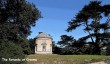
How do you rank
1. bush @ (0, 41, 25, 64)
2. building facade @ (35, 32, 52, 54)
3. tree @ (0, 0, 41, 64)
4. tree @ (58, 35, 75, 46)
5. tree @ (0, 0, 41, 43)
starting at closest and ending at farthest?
bush @ (0, 41, 25, 64) < tree @ (0, 0, 41, 64) < tree @ (0, 0, 41, 43) < tree @ (58, 35, 75, 46) < building facade @ (35, 32, 52, 54)

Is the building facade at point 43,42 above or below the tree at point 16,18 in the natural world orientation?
above

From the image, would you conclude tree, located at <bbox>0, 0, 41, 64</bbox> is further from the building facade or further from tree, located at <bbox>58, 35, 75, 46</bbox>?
the building facade

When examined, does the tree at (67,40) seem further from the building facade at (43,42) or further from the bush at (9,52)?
the building facade at (43,42)

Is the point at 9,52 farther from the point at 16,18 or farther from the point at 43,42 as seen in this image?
the point at 43,42

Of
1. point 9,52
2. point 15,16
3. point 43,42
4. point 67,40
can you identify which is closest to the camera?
point 9,52

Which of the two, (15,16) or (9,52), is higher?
(15,16)


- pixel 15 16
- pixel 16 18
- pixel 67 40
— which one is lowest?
pixel 67 40

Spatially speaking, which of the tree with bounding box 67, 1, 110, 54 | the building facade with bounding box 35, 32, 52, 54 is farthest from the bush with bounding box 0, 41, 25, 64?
the building facade with bounding box 35, 32, 52, 54

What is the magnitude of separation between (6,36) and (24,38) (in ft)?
11.4

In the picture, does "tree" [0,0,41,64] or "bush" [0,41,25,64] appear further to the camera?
"tree" [0,0,41,64]

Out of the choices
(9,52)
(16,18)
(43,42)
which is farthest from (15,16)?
(43,42)

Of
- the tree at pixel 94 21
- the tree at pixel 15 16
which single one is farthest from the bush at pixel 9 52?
the tree at pixel 94 21

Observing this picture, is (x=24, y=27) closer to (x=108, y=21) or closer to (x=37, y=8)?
(x=37, y=8)

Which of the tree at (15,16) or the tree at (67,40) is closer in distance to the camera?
the tree at (15,16)
